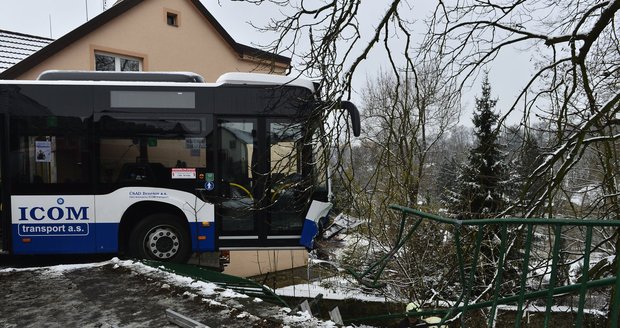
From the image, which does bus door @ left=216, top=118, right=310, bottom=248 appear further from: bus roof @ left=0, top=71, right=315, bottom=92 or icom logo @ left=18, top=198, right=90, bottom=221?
icom logo @ left=18, top=198, right=90, bottom=221

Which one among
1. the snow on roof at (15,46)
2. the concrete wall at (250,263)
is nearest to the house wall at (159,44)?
the snow on roof at (15,46)

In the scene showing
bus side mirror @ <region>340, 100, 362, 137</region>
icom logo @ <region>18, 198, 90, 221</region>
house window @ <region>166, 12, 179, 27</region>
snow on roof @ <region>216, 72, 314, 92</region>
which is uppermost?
house window @ <region>166, 12, 179, 27</region>

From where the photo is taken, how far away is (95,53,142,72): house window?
12609mm

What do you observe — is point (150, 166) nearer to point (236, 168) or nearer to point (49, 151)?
point (236, 168)

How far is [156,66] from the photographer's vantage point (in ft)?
45.5

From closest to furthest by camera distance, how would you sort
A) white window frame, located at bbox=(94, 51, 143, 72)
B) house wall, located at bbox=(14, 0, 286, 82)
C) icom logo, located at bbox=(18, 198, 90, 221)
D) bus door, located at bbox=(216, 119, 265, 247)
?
icom logo, located at bbox=(18, 198, 90, 221), bus door, located at bbox=(216, 119, 265, 247), house wall, located at bbox=(14, 0, 286, 82), white window frame, located at bbox=(94, 51, 143, 72)

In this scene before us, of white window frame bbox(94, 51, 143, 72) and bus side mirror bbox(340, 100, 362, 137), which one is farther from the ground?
white window frame bbox(94, 51, 143, 72)

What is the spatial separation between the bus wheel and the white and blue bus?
16 millimetres

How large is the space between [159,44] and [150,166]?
25.7 ft

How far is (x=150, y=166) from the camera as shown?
290 inches

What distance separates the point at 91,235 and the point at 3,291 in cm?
292

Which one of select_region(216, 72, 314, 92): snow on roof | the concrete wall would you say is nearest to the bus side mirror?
select_region(216, 72, 314, 92): snow on roof

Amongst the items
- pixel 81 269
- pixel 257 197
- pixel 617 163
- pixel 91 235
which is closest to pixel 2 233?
pixel 91 235

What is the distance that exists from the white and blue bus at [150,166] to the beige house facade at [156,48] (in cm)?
277
